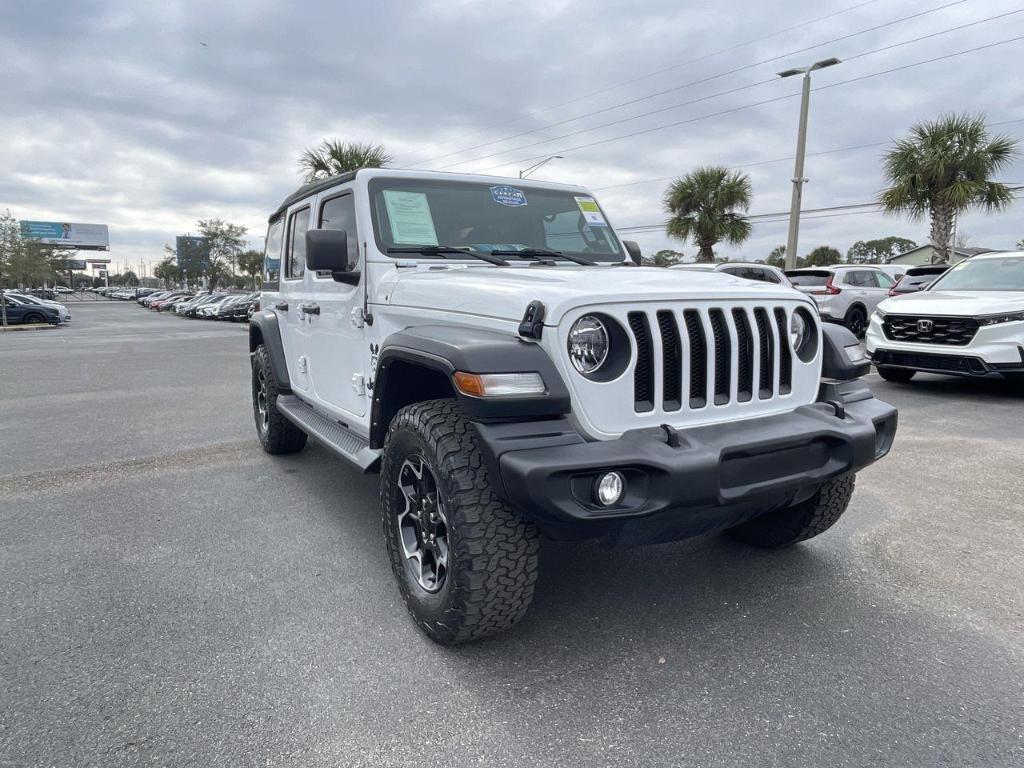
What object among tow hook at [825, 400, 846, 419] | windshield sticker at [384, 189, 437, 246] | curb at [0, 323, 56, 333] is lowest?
curb at [0, 323, 56, 333]

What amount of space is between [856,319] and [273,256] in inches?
490

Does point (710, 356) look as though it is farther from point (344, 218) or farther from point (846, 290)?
point (846, 290)

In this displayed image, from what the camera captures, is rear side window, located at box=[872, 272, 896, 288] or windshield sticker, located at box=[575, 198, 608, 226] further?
rear side window, located at box=[872, 272, 896, 288]

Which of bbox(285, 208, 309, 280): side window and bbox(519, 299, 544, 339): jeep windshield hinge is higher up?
bbox(285, 208, 309, 280): side window

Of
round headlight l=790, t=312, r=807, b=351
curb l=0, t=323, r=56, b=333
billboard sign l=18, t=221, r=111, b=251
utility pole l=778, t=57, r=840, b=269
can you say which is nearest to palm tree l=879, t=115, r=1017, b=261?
utility pole l=778, t=57, r=840, b=269

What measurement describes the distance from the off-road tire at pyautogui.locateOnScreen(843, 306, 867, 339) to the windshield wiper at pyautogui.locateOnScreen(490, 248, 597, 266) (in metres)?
11.7

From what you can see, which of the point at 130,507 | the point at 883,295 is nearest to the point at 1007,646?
the point at 130,507

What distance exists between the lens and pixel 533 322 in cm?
234

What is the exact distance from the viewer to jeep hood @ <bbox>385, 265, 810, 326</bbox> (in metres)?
2.40

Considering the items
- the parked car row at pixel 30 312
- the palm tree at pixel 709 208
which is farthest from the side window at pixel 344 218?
the parked car row at pixel 30 312

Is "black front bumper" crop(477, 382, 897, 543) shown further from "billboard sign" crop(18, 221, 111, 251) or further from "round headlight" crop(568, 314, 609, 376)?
"billboard sign" crop(18, 221, 111, 251)

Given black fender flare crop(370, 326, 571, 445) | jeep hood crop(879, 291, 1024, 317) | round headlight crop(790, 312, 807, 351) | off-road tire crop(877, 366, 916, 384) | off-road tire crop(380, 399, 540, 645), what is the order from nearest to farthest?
black fender flare crop(370, 326, 571, 445), off-road tire crop(380, 399, 540, 645), round headlight crop(790, 312, 807, 351), jeep hood crop(879, 291, 1024, 317), off-road tire crop(877, 366, 916, 384)

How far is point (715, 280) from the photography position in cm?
289

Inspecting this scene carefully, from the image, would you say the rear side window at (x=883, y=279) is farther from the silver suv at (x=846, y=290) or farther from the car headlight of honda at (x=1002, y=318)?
the car headlight of honda at (x=1002, y=318)
